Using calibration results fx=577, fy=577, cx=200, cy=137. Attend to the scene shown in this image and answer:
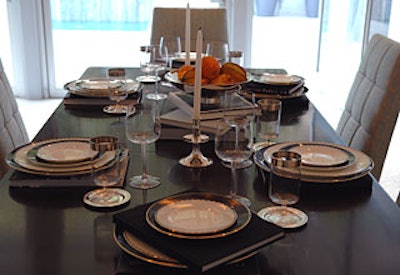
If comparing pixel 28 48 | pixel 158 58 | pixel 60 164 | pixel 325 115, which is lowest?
pixel 325 115

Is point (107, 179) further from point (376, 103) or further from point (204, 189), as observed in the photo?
point (376, 103)

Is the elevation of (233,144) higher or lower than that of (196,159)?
higher

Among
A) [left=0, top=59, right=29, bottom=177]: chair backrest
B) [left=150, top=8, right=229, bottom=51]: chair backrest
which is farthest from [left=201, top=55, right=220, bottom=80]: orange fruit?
[left=150, top=8, right=229, bottom=51]: chair backrest

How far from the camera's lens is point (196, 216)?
3.58 feet

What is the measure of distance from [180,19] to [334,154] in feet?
5.40

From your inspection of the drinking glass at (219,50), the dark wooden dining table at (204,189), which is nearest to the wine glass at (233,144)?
the dark wooden dining table at (204,189)

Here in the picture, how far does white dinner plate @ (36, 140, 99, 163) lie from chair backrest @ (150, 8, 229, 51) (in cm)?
150

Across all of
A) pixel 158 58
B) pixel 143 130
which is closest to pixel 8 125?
pixel 158 58

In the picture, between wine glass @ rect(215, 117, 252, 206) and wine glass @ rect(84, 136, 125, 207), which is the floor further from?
wine glass @ rect(84, 136, 125, 207)

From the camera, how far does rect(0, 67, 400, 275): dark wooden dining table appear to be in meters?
1.01

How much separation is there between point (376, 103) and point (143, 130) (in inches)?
39.3

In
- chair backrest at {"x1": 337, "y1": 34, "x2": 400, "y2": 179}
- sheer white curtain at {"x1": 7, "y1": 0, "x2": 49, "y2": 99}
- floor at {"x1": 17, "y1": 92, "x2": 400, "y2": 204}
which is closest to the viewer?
chair backrest at {"x1": 337, "y1": 34, "x2": 400, "y2": 179}

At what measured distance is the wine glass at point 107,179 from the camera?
127cm

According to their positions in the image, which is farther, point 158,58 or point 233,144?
point 158,58
